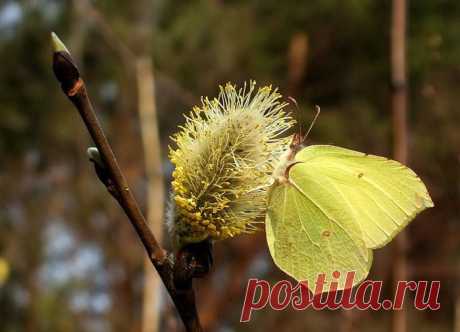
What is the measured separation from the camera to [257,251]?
4.48 m

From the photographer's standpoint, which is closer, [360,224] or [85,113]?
[85,113]

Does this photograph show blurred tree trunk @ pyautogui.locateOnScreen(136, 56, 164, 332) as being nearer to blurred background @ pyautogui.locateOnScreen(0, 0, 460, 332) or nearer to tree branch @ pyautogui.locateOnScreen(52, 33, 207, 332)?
tree branch @ pyautogui.locateOnScreen(52, 33, 207, 332)

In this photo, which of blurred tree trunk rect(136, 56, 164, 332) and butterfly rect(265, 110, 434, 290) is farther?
blurred tree trunk rect(136, 56, 164, 332)

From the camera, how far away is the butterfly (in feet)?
3.46

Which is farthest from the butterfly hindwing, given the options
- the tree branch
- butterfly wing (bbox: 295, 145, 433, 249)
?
the tree branch

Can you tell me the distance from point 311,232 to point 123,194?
55 cm

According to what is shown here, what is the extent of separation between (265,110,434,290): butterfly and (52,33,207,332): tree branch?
0.29m

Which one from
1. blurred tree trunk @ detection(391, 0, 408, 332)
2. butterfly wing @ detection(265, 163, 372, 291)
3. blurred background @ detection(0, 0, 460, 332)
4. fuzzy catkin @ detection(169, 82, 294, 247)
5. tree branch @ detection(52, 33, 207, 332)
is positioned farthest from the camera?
blurred background @ detection(0, 0, 460, 332)

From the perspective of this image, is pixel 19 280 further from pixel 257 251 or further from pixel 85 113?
pixel 85 113

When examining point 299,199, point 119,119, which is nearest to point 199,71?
point 119,119

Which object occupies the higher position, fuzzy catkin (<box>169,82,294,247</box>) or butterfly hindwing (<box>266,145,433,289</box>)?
fuzzy catkin (<box>169,82,294,247</box>)

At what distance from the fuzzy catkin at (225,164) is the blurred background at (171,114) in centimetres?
200

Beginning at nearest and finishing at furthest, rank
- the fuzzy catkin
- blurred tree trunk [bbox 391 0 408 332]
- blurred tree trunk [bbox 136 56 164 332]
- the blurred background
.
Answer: the fuzzy catkin
blurred tree trunk [bbox 391 0 408 332]
blurred tree trunk [bbox 136 56 164 332]
the blurred background

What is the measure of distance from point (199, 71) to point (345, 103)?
0.82 m
